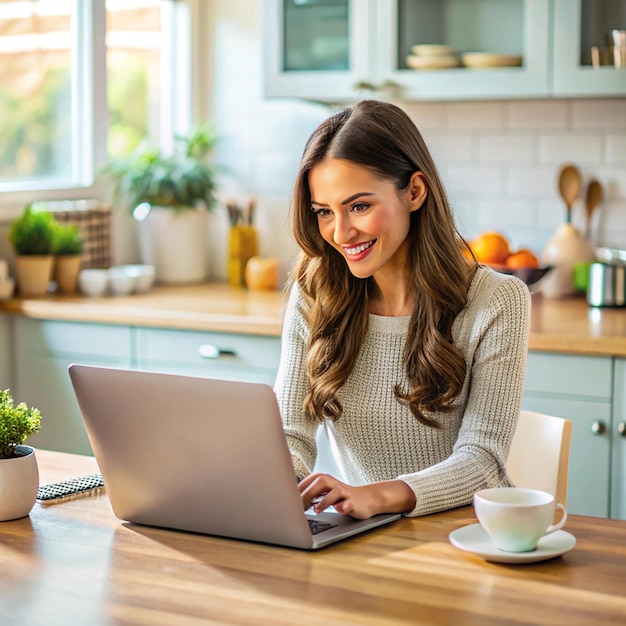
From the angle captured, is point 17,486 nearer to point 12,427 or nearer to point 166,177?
point 12,427

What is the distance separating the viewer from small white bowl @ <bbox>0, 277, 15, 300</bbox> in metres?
3.62

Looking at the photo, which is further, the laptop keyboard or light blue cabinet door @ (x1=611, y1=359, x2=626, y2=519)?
light blue cabinet door @ (x1=611, y1=359, x2=626, y2=519)

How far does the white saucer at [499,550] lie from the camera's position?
147cm

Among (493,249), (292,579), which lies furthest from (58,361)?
(292,579)

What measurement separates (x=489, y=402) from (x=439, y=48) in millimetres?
1896

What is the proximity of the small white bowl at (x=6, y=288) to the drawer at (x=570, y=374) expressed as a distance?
1.72 metres

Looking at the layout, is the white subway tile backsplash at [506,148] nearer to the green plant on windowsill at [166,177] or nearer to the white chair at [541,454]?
the green plant on windowsill at [166,177]

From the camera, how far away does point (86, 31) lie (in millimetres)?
3967

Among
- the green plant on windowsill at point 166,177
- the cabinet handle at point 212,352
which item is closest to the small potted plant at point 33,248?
the green plant on windowsill at point 166,177

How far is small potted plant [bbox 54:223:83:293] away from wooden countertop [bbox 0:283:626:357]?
10 centimetres

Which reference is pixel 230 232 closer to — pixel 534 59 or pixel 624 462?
pixel 534 59

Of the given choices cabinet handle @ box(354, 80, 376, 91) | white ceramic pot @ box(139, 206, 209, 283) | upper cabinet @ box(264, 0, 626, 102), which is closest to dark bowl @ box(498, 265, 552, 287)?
upper cabinet @ box(264, 0, 626, 102)

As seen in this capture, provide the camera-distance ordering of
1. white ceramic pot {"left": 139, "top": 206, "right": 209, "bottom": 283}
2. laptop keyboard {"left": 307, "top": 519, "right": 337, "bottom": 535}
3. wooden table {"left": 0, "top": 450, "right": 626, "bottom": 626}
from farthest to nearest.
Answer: white ceramic pot {"left": 139, "top": 206, "right": 209, "bottom": 283} → laptop keyboard {"left": 307, "top": 519, "right": 337, "bottom": 535} → wooden table {"left": 0, "top": 450, "right": 626, "bottom": 626}

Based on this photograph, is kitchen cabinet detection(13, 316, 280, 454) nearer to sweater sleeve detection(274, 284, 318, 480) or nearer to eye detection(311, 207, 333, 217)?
sweater sleeve detection(274, 284, 318, 480)
